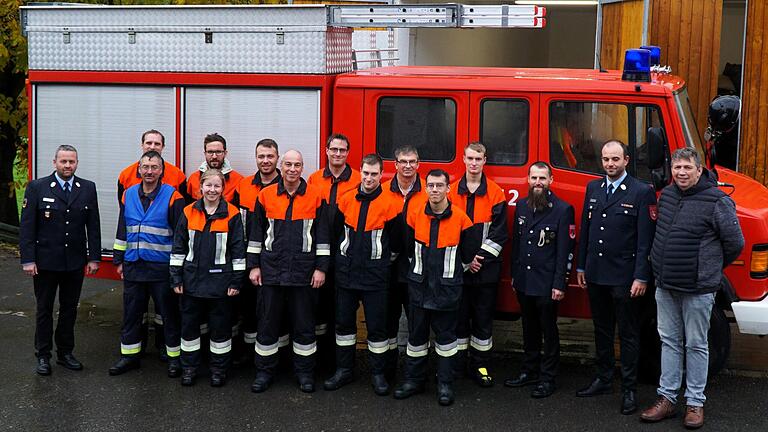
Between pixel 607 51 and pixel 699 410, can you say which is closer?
pixel 699 410

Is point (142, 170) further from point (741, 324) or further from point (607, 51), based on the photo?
point (607, 51)

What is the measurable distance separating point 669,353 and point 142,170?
3.80m

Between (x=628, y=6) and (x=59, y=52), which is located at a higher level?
(x=628, y=6)

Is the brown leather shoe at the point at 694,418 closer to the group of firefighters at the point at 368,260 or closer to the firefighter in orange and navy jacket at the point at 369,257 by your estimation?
the group of firefighters at the point at 368,260

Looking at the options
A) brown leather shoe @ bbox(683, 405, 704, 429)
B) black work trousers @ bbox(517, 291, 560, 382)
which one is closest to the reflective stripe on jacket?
black work trousers @ bbox(517, 291, 560, 382)

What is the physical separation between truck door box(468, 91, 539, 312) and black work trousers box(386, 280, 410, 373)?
91 cm

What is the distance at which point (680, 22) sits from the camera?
11258 mm

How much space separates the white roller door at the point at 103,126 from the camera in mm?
7418

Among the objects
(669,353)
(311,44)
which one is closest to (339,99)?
(311,44)

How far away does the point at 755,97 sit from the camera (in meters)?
11.0

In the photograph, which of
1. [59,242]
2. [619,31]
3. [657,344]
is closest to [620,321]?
[657,344]

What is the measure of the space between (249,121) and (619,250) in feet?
9.49

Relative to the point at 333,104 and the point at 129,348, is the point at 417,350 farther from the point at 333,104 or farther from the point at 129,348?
the point at 129,348

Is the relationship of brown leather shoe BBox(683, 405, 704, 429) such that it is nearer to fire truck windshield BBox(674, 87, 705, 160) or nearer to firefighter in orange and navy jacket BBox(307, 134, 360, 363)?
fire truck windshield BBox(674, 87, 705, 160)
